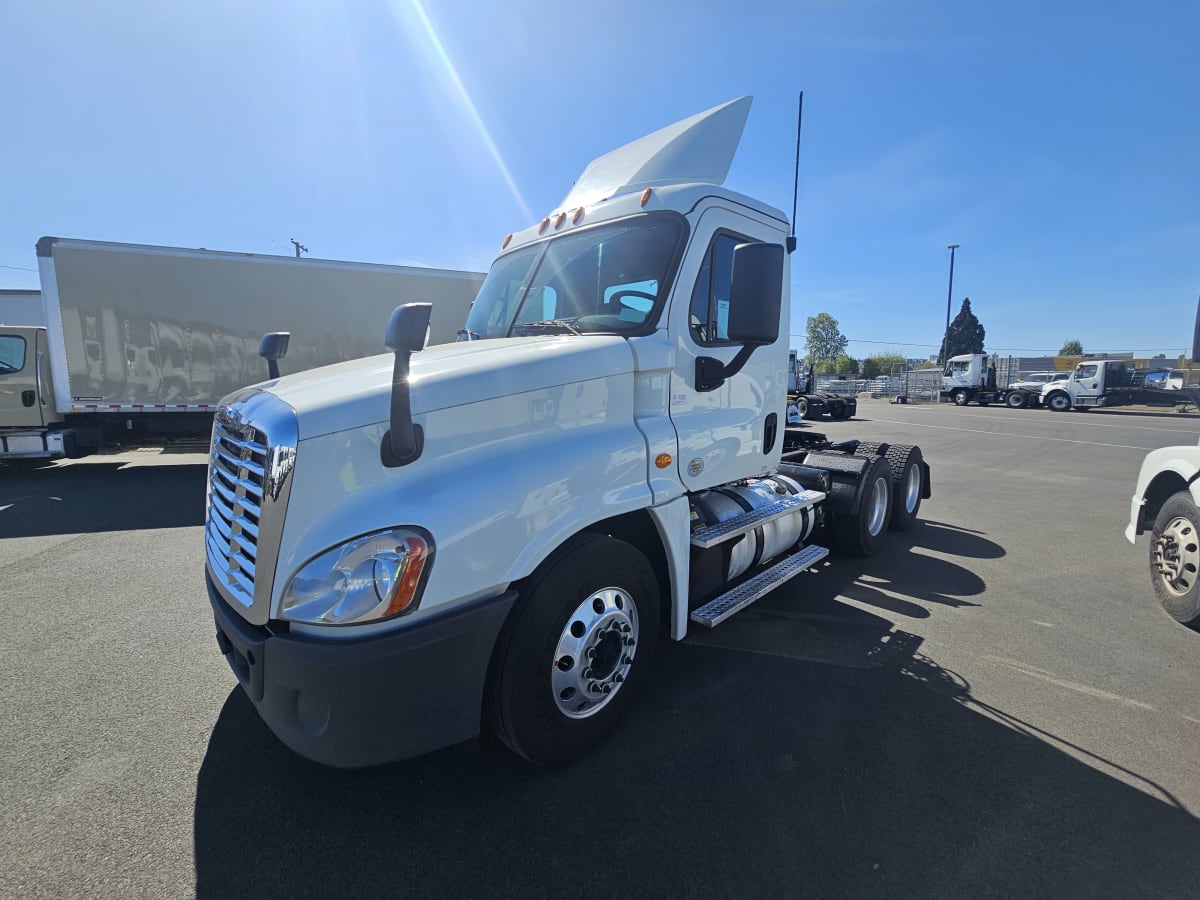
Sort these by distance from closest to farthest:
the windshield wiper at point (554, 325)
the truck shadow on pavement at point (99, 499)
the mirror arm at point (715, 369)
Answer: the windshield wiper at point (554, 325), the mirror arm at point (715, 369), the truck shadow on pavement at point (99, 499)

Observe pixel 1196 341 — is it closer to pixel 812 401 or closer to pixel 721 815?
pixel 721 815

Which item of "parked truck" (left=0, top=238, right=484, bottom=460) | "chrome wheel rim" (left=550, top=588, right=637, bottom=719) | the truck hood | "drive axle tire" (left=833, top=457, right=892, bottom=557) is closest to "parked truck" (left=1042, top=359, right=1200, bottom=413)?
"drive axle tire" (left=833, top=457, right=892, bottom=557)

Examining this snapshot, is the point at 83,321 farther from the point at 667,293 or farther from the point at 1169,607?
the point at 1169,607

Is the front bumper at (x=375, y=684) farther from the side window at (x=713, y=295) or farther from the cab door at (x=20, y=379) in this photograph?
the cab door at (x=20, y=379)

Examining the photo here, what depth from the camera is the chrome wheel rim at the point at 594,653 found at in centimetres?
247

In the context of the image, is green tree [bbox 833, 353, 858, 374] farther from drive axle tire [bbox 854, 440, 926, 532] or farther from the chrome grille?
the chrome grille

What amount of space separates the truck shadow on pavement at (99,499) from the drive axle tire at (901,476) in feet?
26.8

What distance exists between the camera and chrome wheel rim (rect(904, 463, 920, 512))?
6.39 metres

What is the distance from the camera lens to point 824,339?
8669 cm

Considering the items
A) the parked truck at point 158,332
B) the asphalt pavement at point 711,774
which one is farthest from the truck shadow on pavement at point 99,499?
the asphalt pavement at point 711,774

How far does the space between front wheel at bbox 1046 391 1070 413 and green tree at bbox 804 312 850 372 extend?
54246 mm

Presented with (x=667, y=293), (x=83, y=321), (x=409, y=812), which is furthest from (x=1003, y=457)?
(x=83, y=321)

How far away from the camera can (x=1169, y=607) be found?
4242mm

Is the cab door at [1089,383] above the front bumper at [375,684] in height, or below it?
above
